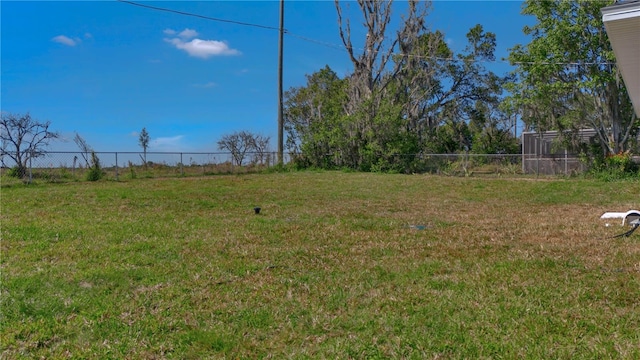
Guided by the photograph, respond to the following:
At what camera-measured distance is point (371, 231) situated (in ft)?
19.5

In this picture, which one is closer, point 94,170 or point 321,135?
point 94,170

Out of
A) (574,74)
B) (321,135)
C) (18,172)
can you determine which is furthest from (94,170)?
(574,74)

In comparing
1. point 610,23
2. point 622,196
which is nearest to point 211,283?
point 610,23

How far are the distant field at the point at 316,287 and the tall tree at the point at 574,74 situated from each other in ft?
37.1

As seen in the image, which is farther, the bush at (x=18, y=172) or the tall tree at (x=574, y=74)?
the tall tree at (x=574, y=74)

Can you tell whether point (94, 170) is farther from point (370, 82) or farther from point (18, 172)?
point (370, 82)

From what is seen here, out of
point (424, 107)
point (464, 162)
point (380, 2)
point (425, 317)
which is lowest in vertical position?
point (425, 317)

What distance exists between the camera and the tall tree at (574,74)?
604 inches

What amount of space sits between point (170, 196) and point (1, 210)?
3329mm

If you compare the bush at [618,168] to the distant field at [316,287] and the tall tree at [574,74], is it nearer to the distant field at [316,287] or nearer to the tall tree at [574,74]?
the tall tree at [574,74]

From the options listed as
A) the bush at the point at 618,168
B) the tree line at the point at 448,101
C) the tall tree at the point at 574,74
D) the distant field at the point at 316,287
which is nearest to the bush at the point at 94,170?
the tree line at the point at 448,101

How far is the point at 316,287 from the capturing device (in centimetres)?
350

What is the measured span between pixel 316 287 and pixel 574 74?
17.1 metres

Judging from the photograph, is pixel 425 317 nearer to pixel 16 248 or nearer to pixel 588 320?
pixel 588 320
